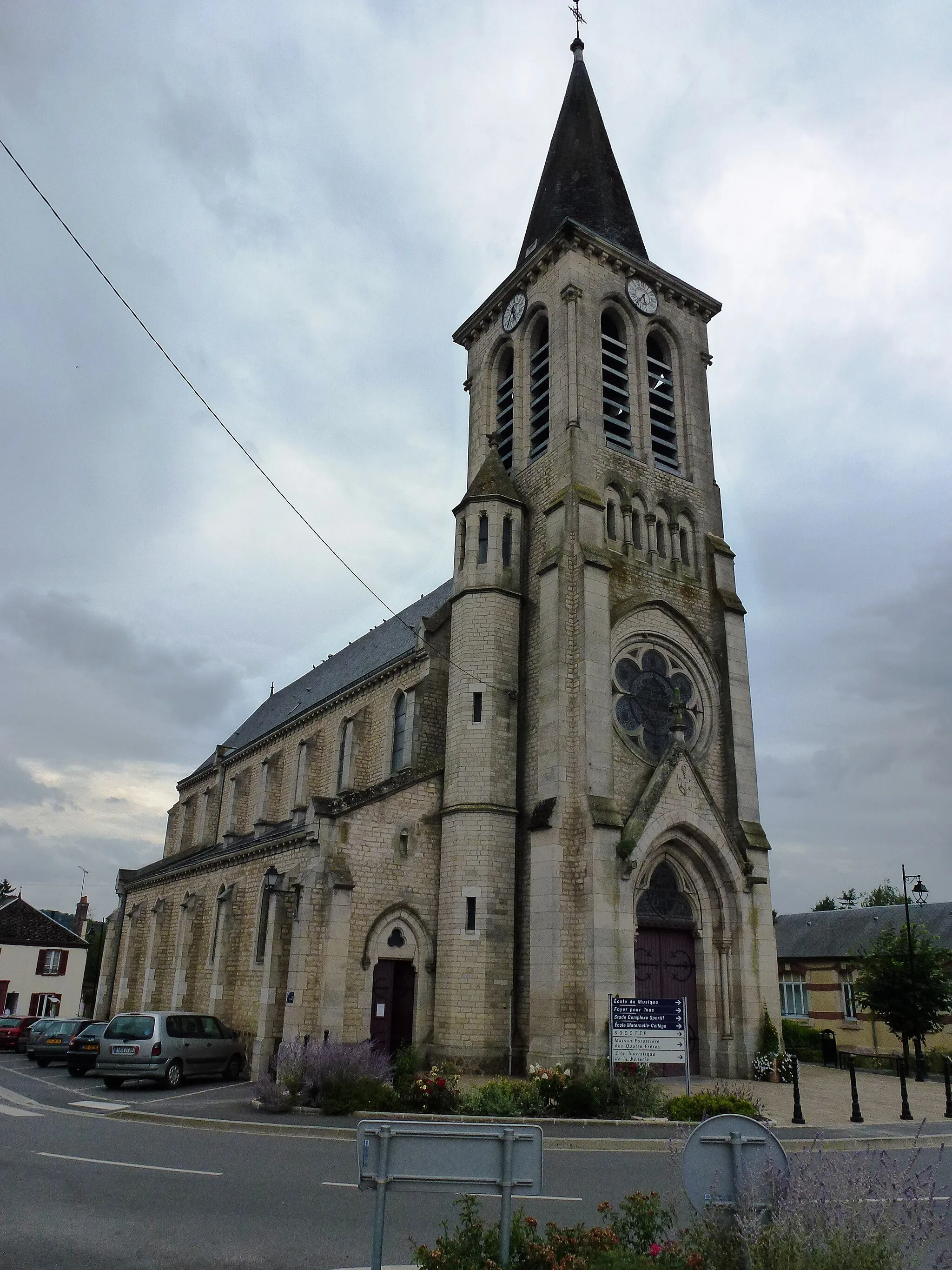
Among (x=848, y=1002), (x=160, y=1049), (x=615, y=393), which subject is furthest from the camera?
(x=848, y=1002)

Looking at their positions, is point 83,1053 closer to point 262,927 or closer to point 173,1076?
point 173,1076

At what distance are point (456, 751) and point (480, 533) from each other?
5691 millimetres

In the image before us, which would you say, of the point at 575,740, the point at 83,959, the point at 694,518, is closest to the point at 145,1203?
the point at 575,740

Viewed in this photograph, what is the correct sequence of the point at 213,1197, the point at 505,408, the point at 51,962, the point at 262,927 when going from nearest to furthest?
the point at 213,1197 < the point at 262,927 < the point at 505,408 < the point at 51,962

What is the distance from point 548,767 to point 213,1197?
12542 mm

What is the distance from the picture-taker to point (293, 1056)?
1476cm

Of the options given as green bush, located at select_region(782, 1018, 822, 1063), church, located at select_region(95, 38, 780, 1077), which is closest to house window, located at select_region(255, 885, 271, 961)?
church, located at select_region(95, 38, 780, 1077)

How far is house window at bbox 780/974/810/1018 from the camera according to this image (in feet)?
133

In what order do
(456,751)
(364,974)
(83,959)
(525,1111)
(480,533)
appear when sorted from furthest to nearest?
1. (83,959)
2. (480,533)
3. (456,751)
4. (364,974)
5. (525,1111)

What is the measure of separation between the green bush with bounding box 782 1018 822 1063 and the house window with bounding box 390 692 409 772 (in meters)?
14.8

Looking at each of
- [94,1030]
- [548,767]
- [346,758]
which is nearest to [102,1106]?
[94,1030]

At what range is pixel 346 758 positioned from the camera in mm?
27047

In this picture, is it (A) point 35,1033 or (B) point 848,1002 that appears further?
(B) point 848,1002

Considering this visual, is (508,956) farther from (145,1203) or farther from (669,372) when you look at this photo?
(669,372)
